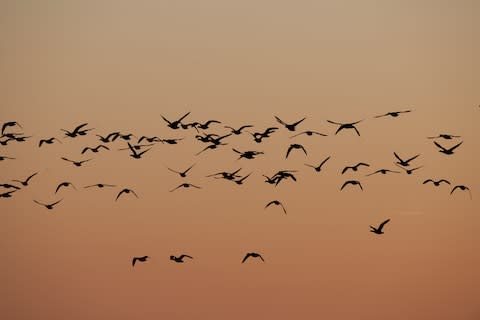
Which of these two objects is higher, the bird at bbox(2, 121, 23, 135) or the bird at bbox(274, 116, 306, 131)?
the bird at bbox(274, 116, 306, 131)

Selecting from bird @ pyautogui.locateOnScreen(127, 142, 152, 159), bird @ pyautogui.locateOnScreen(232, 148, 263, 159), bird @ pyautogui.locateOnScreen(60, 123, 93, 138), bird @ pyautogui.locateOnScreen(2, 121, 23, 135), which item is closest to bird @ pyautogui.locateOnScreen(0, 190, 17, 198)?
bird @ pyautogui.locateOnScreen(2, 121, 23, 135)

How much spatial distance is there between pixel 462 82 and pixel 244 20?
122 centimetres

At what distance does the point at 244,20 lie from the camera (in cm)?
295

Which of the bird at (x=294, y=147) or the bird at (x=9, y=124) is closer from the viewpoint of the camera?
the bird at (x=294, y=147)

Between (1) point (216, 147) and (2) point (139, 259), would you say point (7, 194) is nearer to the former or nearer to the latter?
(2) point (139, 259)

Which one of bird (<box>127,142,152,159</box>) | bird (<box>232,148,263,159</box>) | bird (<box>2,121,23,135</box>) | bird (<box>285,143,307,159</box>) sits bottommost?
bird (<box>127,142,152,159</box>)

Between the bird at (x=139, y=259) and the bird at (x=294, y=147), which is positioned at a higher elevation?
the bird at (x=294, y=147)

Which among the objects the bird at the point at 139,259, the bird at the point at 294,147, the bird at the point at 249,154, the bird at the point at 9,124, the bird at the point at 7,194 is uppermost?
the bird at the point at 294,147

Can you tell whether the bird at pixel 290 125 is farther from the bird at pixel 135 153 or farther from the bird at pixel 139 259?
the bird at pixel 139 259

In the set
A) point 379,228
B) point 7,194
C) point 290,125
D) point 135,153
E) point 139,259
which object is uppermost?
point 290,125

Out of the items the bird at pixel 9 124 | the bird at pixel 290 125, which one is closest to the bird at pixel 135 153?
the bird at pixel 9 124

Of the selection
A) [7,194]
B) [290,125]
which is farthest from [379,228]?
[7,194]

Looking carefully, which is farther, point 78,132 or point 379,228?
point 78,132

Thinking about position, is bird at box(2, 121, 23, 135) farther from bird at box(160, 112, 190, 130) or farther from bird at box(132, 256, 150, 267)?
bird at box(132, 256, 150, 267)
